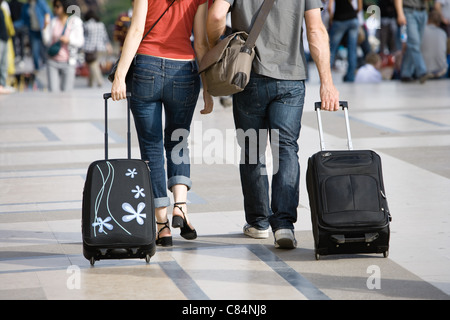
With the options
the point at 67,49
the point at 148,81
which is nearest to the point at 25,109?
the point at 67,49

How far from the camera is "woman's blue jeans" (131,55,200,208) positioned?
5426 millimetres

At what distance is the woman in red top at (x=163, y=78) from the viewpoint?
537cm

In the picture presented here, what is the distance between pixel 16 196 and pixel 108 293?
9.24 ft

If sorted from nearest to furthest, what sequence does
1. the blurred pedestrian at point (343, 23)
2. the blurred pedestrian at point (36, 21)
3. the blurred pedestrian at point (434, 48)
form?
the blurred pedestrian at point (343, 23) < the blurred pedestrian at point (434, 48) < the blurred pedestrian at point (36, 21)

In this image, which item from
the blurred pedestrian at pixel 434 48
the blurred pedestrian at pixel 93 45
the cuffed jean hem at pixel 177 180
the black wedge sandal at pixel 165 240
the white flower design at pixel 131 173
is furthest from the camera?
the blurred pedestrian at pixel 93 45

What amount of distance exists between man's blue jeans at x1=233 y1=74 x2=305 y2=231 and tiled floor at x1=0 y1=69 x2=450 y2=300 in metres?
0.28

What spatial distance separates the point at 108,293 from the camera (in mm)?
4594

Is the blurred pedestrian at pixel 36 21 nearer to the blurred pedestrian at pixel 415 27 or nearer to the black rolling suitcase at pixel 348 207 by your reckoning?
the blurred pedestrian at pixel 415 27

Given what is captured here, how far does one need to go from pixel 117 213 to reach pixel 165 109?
87 cm

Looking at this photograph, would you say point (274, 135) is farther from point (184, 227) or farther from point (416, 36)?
point (416, 36)

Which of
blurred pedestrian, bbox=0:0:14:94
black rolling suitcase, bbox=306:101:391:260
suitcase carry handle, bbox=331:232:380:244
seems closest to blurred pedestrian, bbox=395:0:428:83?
blurred pedestrian, bbox=0:0:14:94

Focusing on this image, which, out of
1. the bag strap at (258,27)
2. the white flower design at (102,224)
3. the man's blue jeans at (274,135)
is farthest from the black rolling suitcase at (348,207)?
the white flower design at (102,224)

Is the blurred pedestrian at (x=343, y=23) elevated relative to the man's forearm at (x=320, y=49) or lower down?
lower down

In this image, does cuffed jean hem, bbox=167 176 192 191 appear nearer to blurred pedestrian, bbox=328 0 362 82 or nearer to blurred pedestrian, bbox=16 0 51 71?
blurred pedestrian, bbox=328 0 362 82
